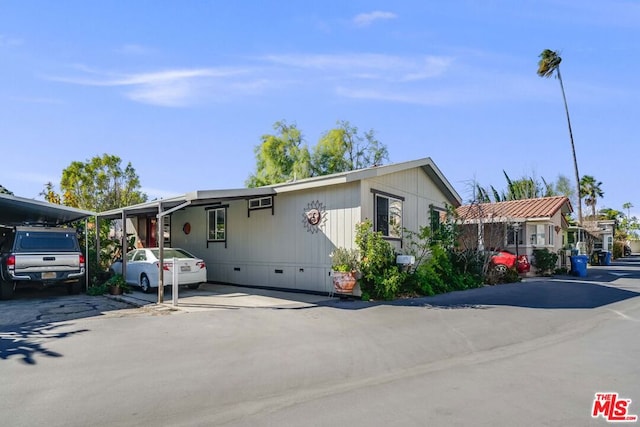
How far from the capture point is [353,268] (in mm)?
11602

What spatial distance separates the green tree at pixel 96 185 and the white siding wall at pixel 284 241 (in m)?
13.3

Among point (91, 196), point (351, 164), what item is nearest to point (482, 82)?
point (351, 164)

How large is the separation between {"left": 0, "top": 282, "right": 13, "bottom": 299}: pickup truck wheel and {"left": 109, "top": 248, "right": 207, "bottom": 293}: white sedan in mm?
3045

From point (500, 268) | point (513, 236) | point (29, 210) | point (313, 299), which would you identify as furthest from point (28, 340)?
point (513, 236)

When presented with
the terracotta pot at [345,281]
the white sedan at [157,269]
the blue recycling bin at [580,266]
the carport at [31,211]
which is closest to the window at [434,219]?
the terracotta pot at [345,281]

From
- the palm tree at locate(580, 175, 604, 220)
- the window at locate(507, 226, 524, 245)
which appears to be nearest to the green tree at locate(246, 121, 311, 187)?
the window at locate(507, 226, 524, 245)

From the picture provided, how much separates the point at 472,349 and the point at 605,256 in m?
33.6

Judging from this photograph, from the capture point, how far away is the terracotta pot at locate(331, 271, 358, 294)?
11320 millimetres

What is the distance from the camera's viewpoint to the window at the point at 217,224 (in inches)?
633

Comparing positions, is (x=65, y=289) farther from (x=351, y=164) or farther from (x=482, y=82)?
(x=351, y=164)

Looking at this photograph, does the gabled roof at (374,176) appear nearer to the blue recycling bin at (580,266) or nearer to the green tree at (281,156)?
the blue recycling bin at (580,266)

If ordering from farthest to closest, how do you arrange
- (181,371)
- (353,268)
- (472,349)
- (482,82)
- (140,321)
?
(482,82) → (353,268) → (140,321) → (472,349) → (181,371)

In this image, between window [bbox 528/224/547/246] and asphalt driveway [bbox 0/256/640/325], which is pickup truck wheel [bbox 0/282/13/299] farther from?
window [bbox 528/224/547/246]

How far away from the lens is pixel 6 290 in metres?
12.0
